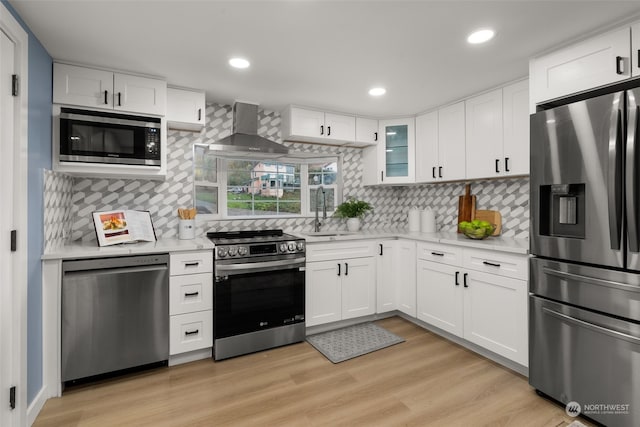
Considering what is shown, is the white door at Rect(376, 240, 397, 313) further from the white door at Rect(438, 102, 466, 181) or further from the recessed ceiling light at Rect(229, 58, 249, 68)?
the recessed ceiling light at Rect(229, 58, 249, 68)

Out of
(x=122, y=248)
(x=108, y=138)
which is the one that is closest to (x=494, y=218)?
(x=122, y=248)

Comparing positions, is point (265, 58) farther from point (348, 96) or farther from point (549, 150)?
point (549, 150)

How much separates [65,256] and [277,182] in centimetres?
213

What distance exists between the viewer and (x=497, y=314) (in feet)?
8.41

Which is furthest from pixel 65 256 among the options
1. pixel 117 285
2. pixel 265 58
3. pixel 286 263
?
pixel 265 58

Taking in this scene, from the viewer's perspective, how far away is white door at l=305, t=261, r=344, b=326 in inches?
123

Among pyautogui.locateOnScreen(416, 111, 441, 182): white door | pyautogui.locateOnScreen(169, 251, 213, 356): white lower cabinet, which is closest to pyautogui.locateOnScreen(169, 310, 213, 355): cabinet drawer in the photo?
pyautogui.locateOnScreen(169, 251, 213, 356): white lower cabinet

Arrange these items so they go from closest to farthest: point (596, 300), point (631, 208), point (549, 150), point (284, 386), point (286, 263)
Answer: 1. point (631, 208)
2. point (596, 300)
3. point (549, 150)
4. point (284, 386)
5. point (286, 263)

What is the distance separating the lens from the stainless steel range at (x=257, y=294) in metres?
2.68

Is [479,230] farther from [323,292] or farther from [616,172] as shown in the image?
[323,292]

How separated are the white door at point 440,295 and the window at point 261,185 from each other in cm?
143

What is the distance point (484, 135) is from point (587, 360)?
77.0 inches

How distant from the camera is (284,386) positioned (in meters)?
2.29

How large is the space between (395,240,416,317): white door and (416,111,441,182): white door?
81 cm
